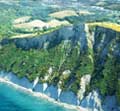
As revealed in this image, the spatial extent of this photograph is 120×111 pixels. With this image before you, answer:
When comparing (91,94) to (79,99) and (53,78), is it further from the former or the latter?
(53,78)

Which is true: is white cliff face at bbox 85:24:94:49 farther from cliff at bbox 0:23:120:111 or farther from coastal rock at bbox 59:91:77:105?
coastal rock at bbox 59:91:77:105

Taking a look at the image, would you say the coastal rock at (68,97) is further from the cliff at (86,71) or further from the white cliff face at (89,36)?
the white cliff face at (89,36)

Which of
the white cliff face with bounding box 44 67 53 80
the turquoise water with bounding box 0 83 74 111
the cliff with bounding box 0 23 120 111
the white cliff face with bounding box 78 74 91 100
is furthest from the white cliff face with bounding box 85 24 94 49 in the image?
the turquoise water with bounding box 0 83 74 111

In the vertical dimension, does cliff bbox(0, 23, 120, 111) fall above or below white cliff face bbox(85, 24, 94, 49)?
below

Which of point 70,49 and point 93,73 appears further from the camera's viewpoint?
point 70,49

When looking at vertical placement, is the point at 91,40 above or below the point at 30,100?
above

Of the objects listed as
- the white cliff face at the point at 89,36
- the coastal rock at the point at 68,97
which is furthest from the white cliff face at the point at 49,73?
the white cliff face at the point at 89,36

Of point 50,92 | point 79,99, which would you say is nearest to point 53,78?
point 50,92

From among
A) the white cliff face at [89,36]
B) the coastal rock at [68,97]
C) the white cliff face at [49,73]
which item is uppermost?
the white cliff face at [89,36]
